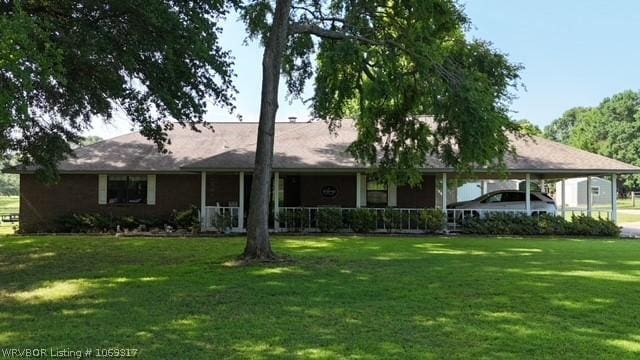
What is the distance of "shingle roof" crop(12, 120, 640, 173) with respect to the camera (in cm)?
2161

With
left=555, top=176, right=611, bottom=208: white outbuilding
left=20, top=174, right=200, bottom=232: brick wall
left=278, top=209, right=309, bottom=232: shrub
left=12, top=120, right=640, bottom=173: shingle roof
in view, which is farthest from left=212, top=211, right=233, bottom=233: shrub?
left=555, top=176, right=611, bottom=208: white outbuilding

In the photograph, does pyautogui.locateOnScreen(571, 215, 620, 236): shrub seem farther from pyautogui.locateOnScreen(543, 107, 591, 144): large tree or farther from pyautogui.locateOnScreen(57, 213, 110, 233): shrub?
pyautogui.locateOnScreen(543, 107, 591, 144): large tree

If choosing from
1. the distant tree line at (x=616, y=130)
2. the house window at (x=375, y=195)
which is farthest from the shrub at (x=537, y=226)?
the distant tree line at (x=616, y=130)

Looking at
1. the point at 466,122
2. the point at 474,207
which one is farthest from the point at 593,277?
the point at 474,207

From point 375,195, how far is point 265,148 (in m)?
10.8

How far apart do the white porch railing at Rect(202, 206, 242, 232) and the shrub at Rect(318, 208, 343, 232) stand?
10.4 ft

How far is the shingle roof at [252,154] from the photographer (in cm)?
2161

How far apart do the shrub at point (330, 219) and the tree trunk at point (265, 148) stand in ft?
25.2

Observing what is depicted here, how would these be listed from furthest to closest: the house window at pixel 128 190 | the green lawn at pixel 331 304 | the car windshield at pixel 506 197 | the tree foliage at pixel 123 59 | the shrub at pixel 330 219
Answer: the house window at pixel 128 190
the car windshield at pixel 506 197
the shrub at pixel 330 219
the tree foliage at pixel 123 59
the green lawn at pixel 331 304

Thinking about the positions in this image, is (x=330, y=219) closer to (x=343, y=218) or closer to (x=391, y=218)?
(x=343, y=218)

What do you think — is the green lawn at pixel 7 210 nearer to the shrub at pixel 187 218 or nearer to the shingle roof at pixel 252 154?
the shingle roof at pixel 252 154

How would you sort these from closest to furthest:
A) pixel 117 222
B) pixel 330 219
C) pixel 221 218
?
pixel 221 218
pixel 330 219
pixel 117 222

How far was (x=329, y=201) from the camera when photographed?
2452 centimetres

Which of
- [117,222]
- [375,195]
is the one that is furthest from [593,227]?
[117,222]
